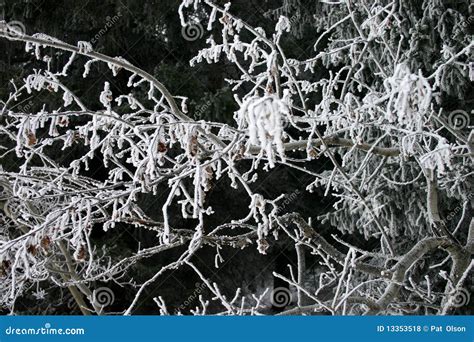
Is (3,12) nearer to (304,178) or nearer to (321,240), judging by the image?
(304,178)

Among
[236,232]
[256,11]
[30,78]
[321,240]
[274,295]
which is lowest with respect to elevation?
[274,295]

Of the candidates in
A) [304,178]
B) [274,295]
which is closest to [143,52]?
[304,178]

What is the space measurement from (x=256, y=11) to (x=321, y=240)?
5.08 m

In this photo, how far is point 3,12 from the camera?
21.8ft
